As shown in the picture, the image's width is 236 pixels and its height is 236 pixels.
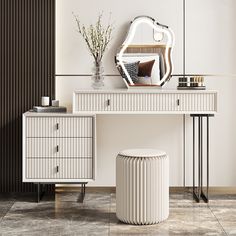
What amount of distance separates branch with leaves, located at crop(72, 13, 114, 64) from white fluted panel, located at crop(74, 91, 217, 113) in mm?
448

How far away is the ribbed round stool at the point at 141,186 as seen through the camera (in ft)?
11.7

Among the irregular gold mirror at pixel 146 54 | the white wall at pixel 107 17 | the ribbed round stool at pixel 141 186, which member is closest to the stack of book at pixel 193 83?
the irregular gold mirror at pixel 146 54

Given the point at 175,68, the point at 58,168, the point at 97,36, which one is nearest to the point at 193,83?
the point at 175,68

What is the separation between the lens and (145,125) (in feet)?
15.3

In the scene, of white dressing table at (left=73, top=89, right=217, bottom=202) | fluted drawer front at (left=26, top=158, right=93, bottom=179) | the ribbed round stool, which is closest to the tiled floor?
the ribbed round stool

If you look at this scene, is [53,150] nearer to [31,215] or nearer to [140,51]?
[31,215]

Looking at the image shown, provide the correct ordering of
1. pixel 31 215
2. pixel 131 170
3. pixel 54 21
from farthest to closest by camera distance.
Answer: pixel 54 21
pixel 31 215
pixel 131 170

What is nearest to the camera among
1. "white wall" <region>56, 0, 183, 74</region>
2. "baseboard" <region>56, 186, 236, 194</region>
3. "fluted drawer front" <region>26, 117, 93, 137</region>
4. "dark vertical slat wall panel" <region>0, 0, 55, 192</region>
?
"fluted drawer front" <region>26, 117, 93, 137</region>

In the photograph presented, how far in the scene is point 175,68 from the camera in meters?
4.61

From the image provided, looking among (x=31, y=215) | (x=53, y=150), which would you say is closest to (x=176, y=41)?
(x=53, y=150)

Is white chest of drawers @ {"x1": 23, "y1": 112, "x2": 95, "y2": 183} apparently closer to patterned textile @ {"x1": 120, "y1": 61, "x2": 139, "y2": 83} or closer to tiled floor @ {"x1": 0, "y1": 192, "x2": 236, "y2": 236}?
tiled floor @ {"x1": 0, "y1": 192, "x2": 236, "y2": 236}

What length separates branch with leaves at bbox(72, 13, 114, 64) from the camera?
14.6 ft

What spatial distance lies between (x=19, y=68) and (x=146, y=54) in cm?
105

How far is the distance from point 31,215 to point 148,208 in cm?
88
